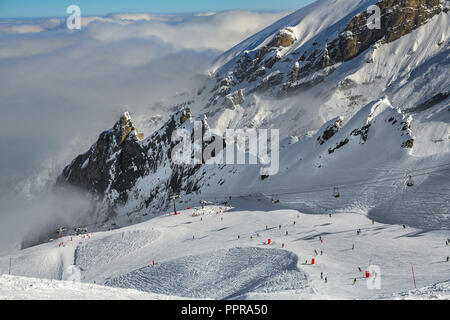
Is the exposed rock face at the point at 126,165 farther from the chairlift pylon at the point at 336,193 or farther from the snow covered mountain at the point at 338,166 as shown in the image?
the chairlift pylon at the point at 336,193

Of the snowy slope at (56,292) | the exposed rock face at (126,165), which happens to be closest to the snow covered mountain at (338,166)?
the exposed rock face at (126,165)

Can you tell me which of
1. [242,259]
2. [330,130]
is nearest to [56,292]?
[242,259]

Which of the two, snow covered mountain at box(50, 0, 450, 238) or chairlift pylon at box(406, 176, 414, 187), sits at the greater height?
snow covered mountain at box(50, 0, 450, 238)

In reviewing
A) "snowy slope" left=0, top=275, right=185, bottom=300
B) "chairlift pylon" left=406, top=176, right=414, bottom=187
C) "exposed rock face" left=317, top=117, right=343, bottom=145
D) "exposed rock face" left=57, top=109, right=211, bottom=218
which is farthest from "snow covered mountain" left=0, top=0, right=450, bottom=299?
"exposed rock face" left=57, top=109, right=211, bottom=218

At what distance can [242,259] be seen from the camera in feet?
154

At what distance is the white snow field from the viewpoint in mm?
31922

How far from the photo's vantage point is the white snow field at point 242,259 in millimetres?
31922

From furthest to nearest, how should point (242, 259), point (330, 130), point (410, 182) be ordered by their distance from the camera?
point (330, 130) → point (410, 182) → point (242, 259)

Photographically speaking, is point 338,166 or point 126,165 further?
point 126,165

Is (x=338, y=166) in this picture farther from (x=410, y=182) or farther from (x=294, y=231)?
(x=294, y=231)

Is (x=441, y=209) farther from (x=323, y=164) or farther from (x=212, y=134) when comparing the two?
(x=212, y=134)

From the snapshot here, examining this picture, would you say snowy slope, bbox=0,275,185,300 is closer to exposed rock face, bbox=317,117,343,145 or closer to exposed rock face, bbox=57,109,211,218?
exposed rock face, bbox=317,117,343,145

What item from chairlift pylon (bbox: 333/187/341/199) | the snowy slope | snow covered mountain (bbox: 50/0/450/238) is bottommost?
the snowy slope

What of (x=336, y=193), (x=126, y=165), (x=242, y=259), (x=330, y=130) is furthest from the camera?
(x=126, y=165)
